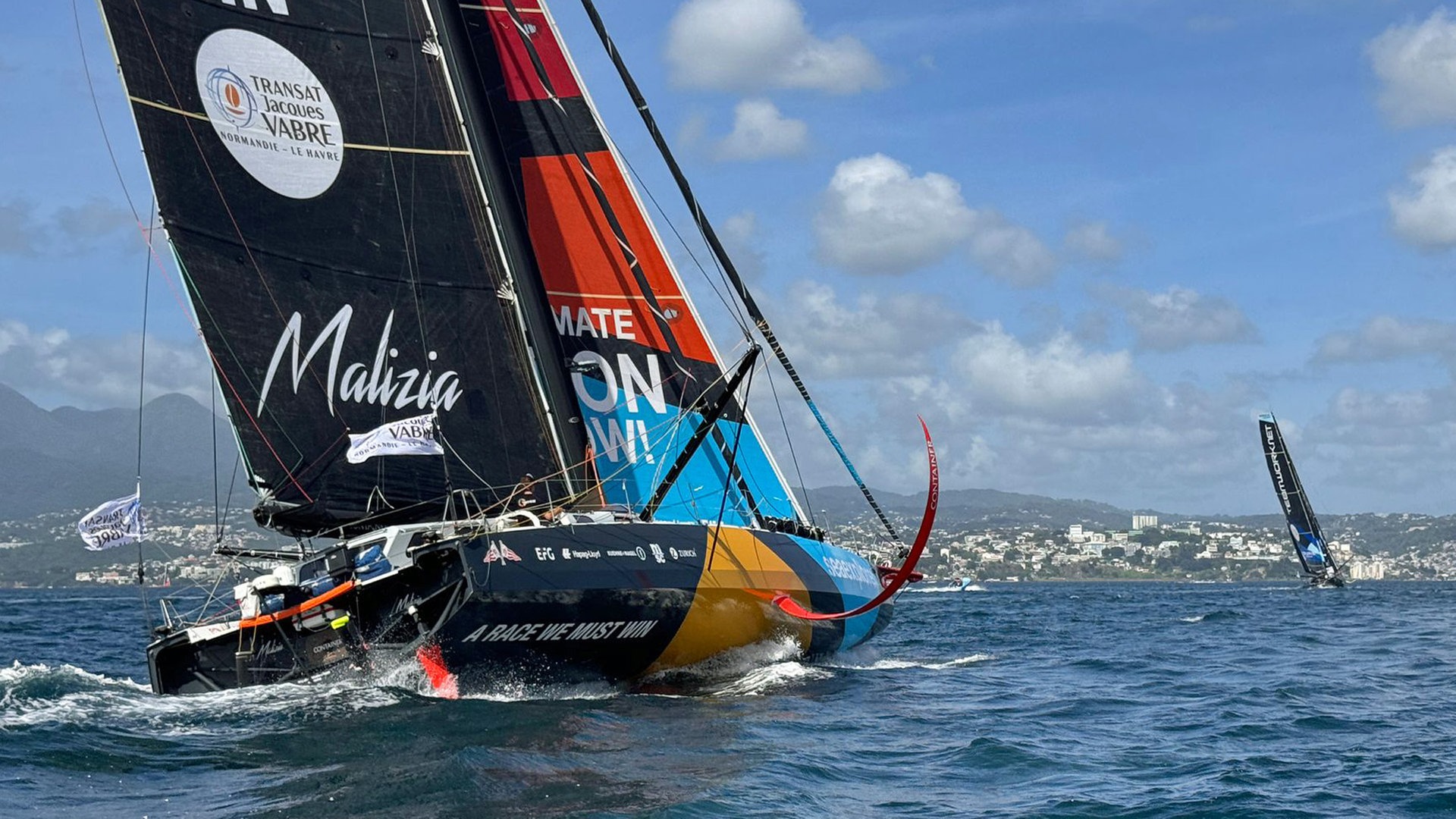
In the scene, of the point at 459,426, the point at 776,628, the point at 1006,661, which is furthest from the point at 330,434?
Result: the point at 1006,661

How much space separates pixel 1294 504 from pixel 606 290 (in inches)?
2455

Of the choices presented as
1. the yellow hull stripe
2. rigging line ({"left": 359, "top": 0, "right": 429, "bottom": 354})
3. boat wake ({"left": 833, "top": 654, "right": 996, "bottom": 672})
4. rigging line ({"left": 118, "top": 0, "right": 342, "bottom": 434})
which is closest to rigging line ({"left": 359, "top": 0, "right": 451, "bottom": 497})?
rigging line ({"left": 359, "top": 0, "right": 429, "bottom": 354})

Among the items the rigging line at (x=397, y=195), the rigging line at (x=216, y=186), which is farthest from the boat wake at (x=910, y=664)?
the rigging line at (x=216, y=186)

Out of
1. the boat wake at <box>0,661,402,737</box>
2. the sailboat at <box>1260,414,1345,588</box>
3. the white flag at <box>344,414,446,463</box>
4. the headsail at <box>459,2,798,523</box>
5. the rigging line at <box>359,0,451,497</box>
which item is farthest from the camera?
the sailboat at <box>1260,414,1345,588</box>

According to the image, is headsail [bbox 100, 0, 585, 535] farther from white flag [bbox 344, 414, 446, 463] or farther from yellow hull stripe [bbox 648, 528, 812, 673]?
yellow hull stripe [bbox 648, 528, 812, 673]

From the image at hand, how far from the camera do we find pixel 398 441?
1568 cm

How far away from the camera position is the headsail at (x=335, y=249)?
1828cm

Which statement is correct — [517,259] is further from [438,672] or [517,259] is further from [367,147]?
[438,672]

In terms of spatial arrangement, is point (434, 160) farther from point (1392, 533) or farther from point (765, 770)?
point (1392, 533)

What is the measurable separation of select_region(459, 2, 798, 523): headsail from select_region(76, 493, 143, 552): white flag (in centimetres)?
591

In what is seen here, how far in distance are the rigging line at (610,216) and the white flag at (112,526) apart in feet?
23.3

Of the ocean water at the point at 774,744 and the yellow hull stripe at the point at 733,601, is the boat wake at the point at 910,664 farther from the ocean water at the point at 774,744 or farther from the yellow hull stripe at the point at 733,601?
the yellow hull stripe at the point at 733,601

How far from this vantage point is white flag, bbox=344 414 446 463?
1557 centimetres

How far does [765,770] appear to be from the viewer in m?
12.1
